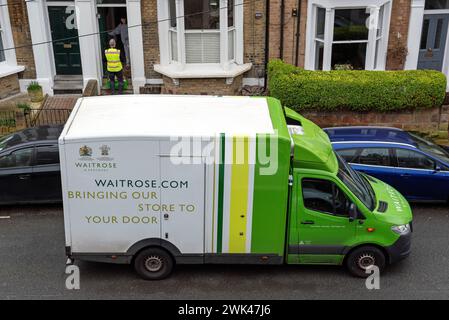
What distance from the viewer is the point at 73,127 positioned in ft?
26.8

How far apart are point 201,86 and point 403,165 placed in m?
6.57

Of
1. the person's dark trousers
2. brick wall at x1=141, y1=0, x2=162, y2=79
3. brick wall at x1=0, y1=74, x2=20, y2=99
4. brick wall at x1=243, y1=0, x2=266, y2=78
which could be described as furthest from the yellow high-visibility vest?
brick wall at x1=243, y1=0, x2=266, y2=78

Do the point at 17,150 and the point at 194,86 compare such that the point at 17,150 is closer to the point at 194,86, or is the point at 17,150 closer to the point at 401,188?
the point at 194,86

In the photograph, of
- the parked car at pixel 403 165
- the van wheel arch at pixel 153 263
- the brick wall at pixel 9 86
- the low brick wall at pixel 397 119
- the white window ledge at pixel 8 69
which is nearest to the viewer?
the van wheel arch at pixel 153 263

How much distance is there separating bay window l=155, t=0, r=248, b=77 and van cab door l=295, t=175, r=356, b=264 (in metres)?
7.58

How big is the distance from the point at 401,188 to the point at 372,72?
491cm

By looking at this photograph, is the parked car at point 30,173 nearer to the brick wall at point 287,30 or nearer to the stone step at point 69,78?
the stone step at point 69,78

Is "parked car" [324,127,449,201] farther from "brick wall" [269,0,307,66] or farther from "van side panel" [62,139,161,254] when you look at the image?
"brick wall" [269,0,307,66]

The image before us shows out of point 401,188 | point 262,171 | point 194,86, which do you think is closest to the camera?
point 262,171

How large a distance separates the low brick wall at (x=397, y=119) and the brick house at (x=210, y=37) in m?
2.04

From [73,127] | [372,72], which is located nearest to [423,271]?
[73,127]

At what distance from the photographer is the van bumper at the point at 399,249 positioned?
8555 mm

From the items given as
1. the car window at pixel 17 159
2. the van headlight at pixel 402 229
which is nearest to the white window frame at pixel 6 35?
the car window at pixel 17 159

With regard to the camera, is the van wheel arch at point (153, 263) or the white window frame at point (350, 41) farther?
the white window frame at point (350, 41)
